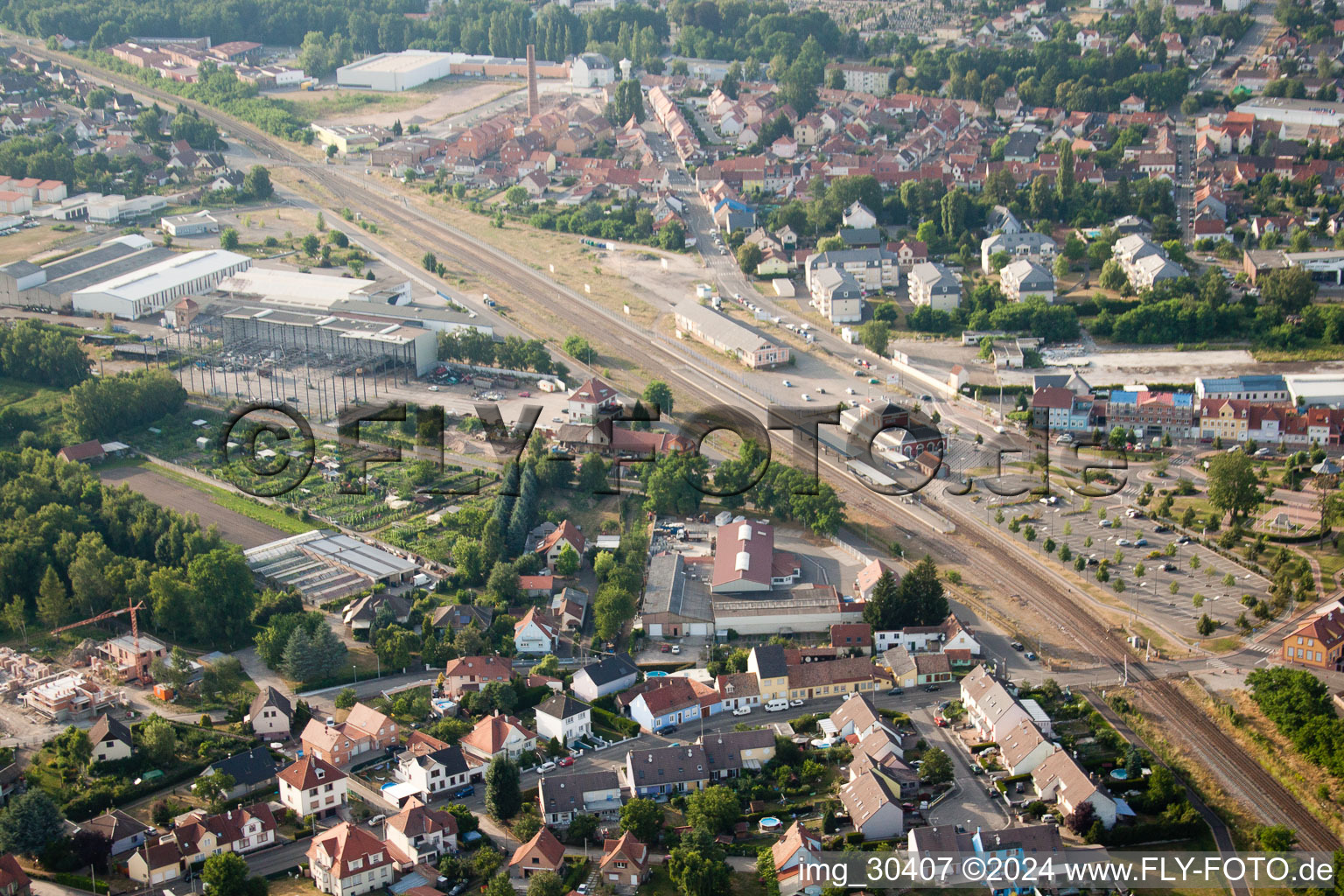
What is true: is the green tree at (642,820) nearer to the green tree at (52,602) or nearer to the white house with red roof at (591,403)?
the green tree at (52,602)

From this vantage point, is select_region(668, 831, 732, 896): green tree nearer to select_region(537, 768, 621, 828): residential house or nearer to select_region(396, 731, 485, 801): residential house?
select_region(537, 768, 621, 828): residential house

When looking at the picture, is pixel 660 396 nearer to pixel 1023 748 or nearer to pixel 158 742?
pixel 1023 748

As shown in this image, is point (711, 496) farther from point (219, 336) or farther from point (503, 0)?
point (503, 0)

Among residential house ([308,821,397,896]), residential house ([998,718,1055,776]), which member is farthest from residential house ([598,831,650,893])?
residential house ([998,718,1055,776])

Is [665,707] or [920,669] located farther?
[920,669]

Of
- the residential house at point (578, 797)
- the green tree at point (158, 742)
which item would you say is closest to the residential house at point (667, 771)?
the residential house at point (578, 797)

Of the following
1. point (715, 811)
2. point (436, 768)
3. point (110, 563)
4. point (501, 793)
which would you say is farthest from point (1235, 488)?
point (110, 563)
